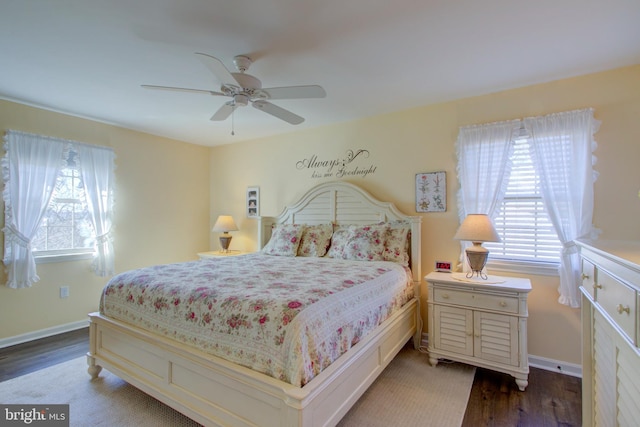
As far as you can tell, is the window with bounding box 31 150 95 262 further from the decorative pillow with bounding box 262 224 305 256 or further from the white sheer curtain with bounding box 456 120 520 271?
the white sheer curtain with bounding box 456 120 520 271

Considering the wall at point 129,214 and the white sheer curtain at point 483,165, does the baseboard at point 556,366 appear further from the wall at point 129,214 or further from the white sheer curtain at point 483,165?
the wall at point 129,214

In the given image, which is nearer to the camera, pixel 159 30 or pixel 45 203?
pixel 159 30

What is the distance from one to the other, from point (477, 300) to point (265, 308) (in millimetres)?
1831

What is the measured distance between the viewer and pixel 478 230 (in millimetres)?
2619

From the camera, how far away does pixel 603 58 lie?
7.70 feet

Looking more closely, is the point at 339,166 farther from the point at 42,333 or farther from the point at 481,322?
the point at 42,333

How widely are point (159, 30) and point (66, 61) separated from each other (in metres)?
1.01

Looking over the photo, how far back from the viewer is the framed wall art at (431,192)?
3.23 meters

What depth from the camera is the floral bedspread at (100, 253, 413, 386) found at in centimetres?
155

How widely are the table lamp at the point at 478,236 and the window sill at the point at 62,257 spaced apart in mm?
4213

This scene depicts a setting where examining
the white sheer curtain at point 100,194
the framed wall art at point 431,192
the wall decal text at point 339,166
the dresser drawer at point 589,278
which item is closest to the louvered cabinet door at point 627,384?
the dresser drawer at point 589,278

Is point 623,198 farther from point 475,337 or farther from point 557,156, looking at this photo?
point 475,337

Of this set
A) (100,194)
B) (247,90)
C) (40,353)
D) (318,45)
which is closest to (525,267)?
(318,45)

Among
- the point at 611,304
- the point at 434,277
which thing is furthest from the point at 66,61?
the point at 611,304
